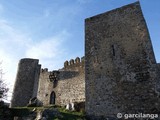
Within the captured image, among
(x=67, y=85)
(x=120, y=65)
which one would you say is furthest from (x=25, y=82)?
(x=120, y=65)

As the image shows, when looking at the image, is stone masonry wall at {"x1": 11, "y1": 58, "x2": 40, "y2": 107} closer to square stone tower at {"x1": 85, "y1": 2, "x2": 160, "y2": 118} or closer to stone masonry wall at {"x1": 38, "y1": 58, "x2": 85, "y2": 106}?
stone masonry wall at {"x1": 38, "y1": 58, "x2": 85, "y2": 106}

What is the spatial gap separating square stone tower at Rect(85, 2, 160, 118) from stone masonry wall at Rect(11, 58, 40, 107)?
473 inches

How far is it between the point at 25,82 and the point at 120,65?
14.5 metres

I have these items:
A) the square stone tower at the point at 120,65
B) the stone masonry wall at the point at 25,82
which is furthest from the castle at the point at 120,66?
the stone masonry wall at the point at 25,82

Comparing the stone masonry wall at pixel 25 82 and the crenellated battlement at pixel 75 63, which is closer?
the crenellated battlement at pixel 75 63

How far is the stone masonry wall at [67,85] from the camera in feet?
54.0

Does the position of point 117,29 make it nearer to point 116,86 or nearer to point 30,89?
point 116,86

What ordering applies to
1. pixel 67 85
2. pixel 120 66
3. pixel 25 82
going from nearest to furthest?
pixel 120 66, pixel 67 85, pixel 25 82

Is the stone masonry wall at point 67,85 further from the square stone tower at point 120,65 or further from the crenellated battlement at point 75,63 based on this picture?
the square stone tower at point 120,65

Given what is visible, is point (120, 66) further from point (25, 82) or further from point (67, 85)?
point (25, 82)

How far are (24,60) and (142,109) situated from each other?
17266 millimetres

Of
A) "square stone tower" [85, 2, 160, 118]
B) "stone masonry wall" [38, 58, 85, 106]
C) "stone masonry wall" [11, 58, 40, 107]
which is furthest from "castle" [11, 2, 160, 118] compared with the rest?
"stone masonry wall" [11, 58, 40, 107]

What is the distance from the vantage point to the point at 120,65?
1112 centimetres

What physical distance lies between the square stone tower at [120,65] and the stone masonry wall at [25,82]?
12.0 metres
